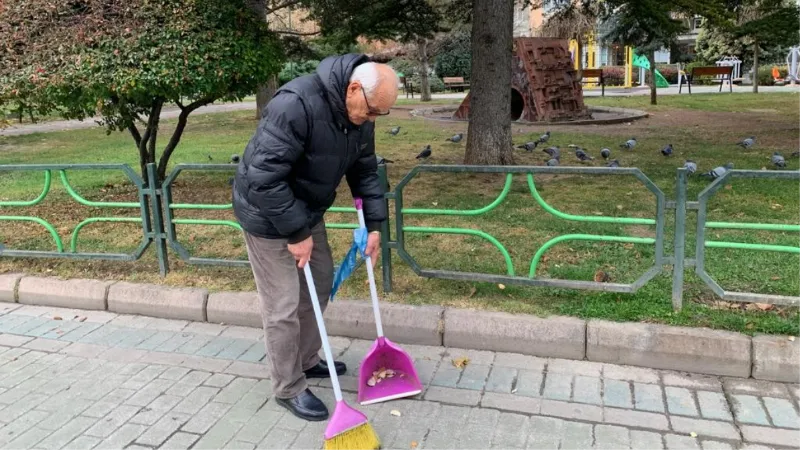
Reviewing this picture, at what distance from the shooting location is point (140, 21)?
20.2 feet

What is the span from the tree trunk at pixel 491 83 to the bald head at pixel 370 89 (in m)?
5.79

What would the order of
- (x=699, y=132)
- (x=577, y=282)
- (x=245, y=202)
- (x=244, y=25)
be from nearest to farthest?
(x=245, y=202) < (x=577, y=282) < (x=244, y=25) < (x=699, y=132)

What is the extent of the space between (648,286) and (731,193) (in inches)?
133

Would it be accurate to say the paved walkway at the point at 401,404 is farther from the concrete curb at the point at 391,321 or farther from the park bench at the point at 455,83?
the park bench at the point at 455,83

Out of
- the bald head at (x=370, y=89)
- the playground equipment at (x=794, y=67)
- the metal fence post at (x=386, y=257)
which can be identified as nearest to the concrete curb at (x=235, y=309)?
the metal fence post at (x=386, y=257)

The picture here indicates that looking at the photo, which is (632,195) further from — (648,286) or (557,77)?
(557,77)

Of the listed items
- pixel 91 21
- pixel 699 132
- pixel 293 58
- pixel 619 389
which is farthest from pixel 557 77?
pixel 619 389

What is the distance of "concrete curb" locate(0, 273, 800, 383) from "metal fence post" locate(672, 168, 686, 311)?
0.31 metres

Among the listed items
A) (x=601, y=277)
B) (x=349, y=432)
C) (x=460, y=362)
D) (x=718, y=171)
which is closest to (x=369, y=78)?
(x=349, y=432)

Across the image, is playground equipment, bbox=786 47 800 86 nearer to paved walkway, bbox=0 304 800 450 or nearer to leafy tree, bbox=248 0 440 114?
leafy tree, bbox=248 0 440 114

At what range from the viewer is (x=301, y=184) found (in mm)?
3141

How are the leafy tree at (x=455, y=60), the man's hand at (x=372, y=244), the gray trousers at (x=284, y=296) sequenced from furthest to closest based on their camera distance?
the leafy tree at (x=455, y=60) < the man's hand at (x=372, y=244) < the gray trousers at (x=284, y=296)

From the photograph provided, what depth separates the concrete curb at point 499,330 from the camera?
3.76m

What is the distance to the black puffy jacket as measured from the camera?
295 cm
